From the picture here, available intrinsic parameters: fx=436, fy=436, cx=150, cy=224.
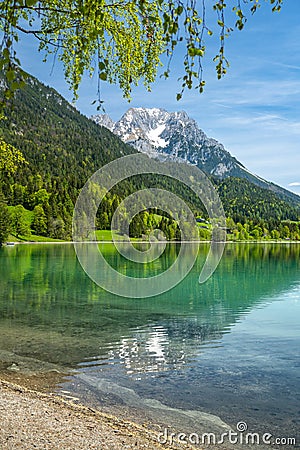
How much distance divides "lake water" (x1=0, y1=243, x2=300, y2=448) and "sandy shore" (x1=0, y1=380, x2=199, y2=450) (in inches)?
52.6

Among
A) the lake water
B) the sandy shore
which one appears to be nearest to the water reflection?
the lake water

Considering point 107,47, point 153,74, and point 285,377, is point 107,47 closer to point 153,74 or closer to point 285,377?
point 153,74

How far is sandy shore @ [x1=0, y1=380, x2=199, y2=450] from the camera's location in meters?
7.57

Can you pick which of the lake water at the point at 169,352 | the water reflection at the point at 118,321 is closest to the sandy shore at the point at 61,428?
the lake water at the point at 169,352

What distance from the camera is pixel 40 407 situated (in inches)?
382

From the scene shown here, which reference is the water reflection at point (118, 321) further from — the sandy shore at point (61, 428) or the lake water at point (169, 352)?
the sandy shore at point (61, 428)

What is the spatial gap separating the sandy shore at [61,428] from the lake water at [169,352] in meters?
1.34

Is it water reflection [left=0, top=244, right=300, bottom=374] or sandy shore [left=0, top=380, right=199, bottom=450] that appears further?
water reflection [left=0, top=244, right=300, bottom=374]

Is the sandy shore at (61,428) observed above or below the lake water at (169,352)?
above

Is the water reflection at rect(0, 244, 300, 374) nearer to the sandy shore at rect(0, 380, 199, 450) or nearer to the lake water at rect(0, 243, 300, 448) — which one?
the lake water at rect(0, 243, 300, 448)

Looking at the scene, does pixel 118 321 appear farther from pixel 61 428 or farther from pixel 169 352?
pixel 61 428

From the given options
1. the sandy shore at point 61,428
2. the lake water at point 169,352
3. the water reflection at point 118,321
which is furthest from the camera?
the water reflection at point 118,321

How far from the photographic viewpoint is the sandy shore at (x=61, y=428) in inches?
298

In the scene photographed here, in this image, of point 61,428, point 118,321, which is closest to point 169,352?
point 118,321
